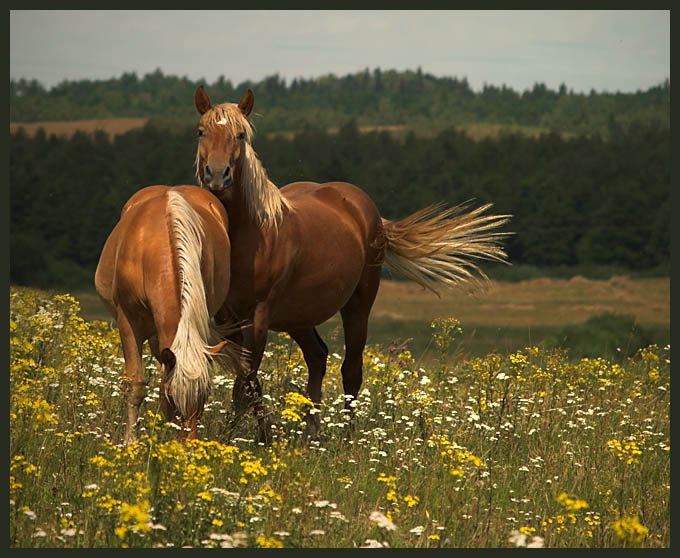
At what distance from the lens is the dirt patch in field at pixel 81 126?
6166cm

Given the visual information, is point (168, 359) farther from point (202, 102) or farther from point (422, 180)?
point (422, 180)

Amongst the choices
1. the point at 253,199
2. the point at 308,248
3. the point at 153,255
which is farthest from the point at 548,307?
the point at 153,255

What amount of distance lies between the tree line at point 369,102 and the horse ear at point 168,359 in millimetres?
67516

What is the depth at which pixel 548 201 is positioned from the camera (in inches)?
2333

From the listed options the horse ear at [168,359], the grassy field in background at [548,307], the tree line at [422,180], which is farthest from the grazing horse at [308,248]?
the grassy field in background at [548,307]

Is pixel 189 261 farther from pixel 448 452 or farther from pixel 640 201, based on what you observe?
pixel 640 201

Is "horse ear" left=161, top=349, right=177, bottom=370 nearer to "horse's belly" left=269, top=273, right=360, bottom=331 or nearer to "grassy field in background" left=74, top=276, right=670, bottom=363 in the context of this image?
"horse's belly" left=269, top=273, right=360, bottom=331

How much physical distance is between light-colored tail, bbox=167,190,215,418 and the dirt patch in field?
192 ft

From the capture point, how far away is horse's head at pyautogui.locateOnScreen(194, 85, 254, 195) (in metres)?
5.78

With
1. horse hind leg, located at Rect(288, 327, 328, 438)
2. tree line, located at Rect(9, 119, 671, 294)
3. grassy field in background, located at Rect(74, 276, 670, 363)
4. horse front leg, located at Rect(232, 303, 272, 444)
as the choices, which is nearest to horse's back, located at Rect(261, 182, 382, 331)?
horse front leg, located at Rect(232, 303, 272, 444)

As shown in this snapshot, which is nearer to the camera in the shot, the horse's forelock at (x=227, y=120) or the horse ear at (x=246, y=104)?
the horse's forelock at (x=227, y=120)

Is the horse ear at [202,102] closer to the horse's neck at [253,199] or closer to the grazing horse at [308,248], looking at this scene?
the grazing horse at [308,248]

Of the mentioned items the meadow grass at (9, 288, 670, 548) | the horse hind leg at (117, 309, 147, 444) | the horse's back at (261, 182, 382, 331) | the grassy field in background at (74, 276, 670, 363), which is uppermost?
the horse's back at (261, 182, 382, 331)

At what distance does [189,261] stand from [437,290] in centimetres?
361
